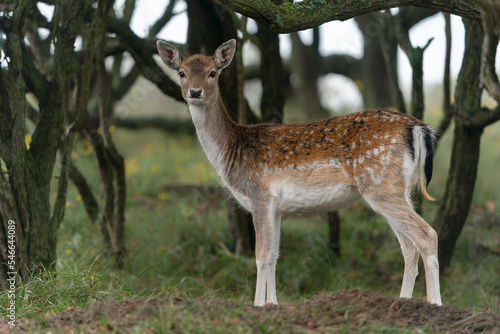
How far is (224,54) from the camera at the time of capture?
244 inches

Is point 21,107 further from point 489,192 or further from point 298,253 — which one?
point 489,192

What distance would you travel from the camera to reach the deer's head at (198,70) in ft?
19.2

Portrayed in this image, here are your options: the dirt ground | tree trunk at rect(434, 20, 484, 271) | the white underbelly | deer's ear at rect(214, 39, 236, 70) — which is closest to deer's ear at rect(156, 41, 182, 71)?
deer's ear at rect(214, 39, 236, 70)

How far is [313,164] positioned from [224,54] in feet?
4.80

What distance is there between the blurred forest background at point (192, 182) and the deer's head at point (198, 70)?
596 mm

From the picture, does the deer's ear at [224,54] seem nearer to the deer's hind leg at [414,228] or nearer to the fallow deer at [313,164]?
the fallow deer at [313,164]

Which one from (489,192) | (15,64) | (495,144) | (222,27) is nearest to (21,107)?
(15,64)

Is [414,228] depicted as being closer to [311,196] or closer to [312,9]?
[311,196]

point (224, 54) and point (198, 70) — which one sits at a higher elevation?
point (224, 54)

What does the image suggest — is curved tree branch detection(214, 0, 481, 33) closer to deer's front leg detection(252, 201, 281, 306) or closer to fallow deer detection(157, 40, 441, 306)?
fallow deer detection(157, 40, 441, 306)

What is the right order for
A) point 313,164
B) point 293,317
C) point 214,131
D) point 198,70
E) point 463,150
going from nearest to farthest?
point 293,317 < point 313,164 < point 198,70 < point 214,131 < point 463,150

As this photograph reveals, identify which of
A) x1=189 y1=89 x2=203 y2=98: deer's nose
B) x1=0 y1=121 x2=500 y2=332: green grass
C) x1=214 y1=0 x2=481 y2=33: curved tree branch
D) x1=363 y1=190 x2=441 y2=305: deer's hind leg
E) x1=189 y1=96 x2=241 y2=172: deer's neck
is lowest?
x1=0 y1=121 x2=500 y2=332: green grass

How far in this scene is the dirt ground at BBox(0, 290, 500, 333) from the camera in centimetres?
407

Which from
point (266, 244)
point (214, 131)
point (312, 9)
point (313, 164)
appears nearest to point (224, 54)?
point (214, 131)
